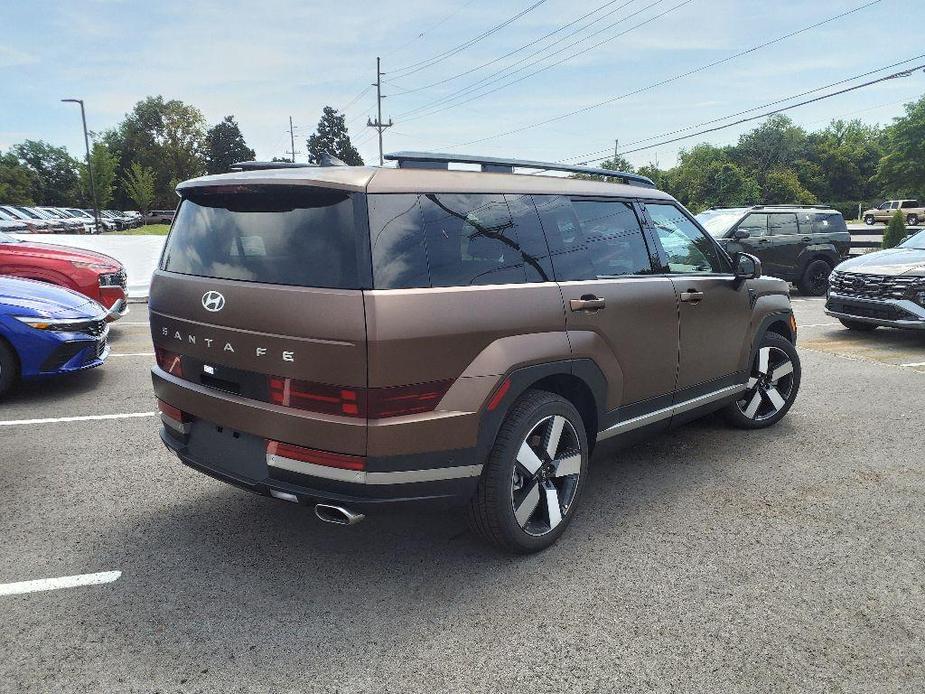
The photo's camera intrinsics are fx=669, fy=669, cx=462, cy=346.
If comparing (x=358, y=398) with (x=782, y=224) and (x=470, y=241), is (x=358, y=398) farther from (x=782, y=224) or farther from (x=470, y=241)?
(x=782, y=224)

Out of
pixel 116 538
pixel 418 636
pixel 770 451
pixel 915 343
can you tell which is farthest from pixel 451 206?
pixel 915 343

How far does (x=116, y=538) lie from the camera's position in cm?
341

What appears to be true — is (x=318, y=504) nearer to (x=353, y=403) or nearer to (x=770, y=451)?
(x=353, y=403)

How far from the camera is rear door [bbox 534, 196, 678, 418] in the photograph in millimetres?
3375

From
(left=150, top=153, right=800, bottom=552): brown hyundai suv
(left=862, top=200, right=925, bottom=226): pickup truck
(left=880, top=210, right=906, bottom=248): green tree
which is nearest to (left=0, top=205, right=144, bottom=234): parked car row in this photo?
(left=150, top=153, right=800, bottom=552): brown hyundai suv

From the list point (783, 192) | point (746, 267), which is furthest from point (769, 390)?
point (783, 192)

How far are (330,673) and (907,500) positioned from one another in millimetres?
3447

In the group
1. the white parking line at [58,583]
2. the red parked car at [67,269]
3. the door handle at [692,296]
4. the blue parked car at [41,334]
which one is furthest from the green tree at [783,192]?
the white parking line at [58,583]

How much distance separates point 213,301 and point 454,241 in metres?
1.09

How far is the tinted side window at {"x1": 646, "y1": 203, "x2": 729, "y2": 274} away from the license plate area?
265 centimetres

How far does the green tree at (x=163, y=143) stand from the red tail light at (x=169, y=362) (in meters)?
85.1

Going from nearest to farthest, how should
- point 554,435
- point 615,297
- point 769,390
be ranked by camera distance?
1. point 554,435
2. point 615,297
3. point 769,390

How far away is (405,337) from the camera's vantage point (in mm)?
2586

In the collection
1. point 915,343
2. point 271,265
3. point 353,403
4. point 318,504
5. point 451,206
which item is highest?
point 451,206
